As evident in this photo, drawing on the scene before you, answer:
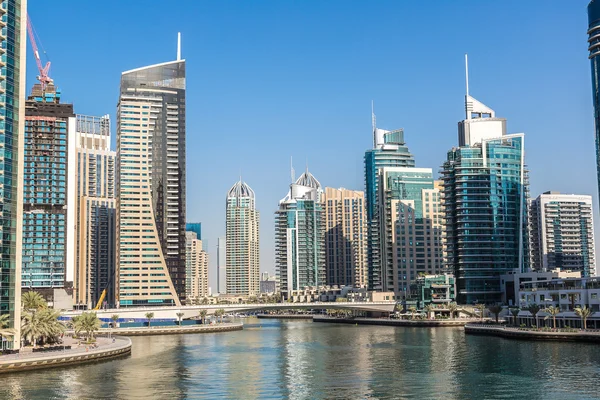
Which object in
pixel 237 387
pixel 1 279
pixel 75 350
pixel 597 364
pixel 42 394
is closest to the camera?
pixel 42 394

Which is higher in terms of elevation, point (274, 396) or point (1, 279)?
point (1, 279)

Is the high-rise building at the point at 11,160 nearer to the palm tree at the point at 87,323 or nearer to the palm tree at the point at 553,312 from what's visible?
the palm tree at the point at 87,323

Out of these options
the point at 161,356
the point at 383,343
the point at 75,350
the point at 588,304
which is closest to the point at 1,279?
the point at 75,350

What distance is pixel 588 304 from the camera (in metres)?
161

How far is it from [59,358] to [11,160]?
31821mm

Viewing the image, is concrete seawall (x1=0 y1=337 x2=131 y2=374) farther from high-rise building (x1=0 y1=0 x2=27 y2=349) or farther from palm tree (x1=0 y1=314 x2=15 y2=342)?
high-rise building (x1=0 y1=0 x2=27 y2=349)

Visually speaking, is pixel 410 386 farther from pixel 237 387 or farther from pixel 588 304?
pixel 588 304

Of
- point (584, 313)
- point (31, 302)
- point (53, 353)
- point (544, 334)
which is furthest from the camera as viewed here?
point (584, 313)

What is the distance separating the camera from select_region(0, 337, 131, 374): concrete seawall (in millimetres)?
107000

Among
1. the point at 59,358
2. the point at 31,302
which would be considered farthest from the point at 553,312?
the point at 31,302

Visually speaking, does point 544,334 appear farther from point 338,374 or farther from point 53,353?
point 53,353

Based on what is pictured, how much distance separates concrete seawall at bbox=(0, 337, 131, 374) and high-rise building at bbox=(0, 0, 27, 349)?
728 cm

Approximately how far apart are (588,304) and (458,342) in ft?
95.2

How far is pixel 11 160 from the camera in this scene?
12044 centimetres
